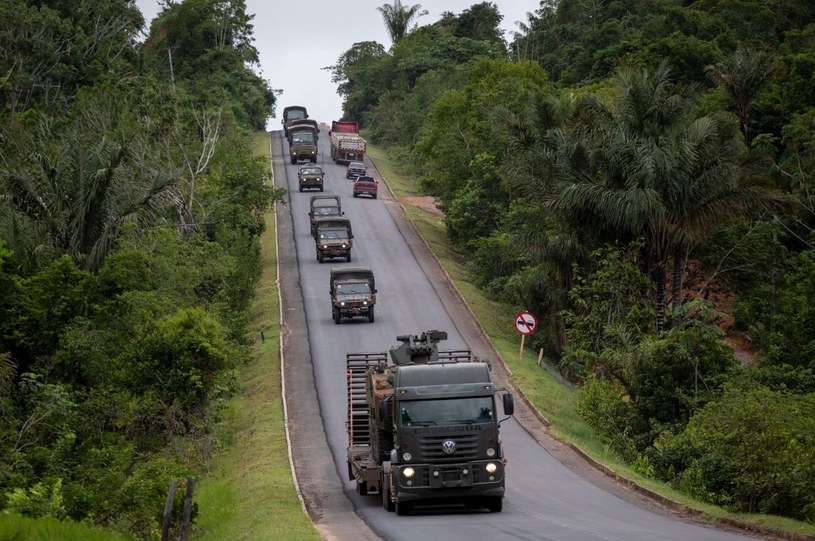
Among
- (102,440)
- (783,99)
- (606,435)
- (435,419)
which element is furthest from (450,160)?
(435,419)

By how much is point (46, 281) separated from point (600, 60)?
2740 inches

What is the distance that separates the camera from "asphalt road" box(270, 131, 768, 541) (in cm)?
2242

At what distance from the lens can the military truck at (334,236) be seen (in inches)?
2527

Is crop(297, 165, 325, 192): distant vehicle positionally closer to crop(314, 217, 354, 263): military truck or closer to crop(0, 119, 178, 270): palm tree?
crop(314, 217, 354, 263): military truck

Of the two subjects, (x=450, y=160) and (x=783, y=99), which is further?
(x=450, y=160)

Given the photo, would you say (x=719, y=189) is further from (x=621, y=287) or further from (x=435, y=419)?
(x=435, y=419)

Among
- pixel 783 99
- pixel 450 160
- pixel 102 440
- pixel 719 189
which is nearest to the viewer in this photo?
pixel 102 440

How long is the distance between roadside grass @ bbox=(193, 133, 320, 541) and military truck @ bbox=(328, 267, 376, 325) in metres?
2.97

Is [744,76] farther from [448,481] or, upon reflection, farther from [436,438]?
[448,481]

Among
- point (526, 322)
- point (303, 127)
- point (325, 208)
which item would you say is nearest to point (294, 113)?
point (303, 127)

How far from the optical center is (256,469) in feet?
104

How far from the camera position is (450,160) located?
71.7 metres

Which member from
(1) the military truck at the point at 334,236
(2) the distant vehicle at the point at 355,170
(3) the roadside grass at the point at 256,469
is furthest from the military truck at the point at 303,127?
(3) the roadside grass at the point at 256,469

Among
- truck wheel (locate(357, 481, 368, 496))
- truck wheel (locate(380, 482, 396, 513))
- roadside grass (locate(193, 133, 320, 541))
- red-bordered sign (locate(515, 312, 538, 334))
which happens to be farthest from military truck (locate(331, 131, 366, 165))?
truck wheel (locate(380, 482, 396, 513))
